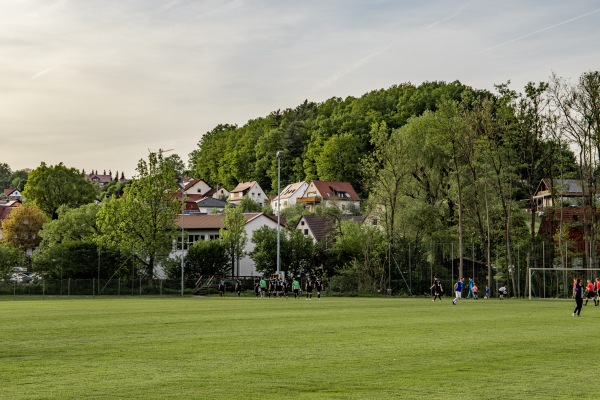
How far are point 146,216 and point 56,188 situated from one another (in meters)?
51.5

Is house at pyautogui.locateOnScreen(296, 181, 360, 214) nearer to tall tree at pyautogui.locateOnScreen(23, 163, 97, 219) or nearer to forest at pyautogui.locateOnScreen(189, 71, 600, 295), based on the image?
tall tree at pyautogui.locateOnScreen(23, 163, 97, 219)

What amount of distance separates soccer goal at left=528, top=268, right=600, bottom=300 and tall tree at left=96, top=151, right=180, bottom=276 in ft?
123

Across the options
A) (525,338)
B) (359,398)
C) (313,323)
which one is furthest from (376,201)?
(359,398)

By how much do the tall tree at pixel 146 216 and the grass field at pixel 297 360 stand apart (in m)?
56.1

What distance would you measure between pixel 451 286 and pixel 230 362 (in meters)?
61.8

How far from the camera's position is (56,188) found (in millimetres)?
136375

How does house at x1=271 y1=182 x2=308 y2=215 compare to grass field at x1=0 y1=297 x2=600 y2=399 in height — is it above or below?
above

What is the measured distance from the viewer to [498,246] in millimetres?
83688

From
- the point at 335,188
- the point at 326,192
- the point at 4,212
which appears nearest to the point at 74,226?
the point at 326,192

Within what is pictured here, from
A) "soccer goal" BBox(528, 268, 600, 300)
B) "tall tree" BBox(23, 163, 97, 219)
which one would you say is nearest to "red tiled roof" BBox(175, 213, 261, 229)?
"tall tree" BBox(23, 163, 97, 219)

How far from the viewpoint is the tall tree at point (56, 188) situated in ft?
445

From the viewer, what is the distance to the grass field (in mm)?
15219

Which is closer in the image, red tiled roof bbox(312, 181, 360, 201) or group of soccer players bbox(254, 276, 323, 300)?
group of soccer players bbox(254, 276, 323, 300)

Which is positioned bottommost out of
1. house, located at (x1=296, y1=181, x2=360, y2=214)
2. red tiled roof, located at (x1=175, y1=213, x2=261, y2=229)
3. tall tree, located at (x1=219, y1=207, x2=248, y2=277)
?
tall tree, located at (x1=219, y1=207, x2=248, y2=277)
